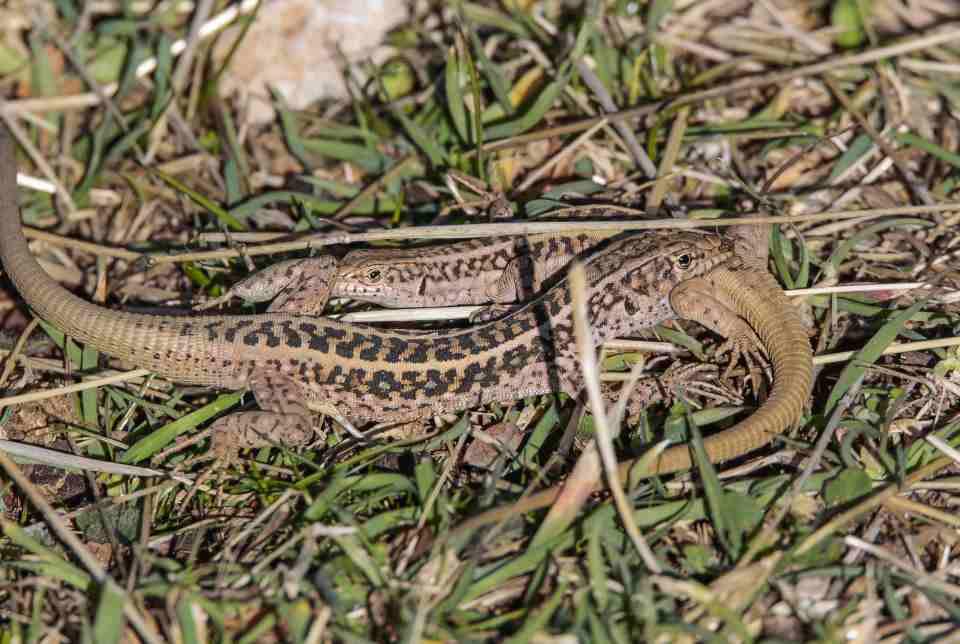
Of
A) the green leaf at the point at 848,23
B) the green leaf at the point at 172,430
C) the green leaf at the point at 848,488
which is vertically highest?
the green leaf at the point at 848,23

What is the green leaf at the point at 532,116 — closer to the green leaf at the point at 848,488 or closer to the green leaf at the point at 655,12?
the green leaf at the point at 655,12

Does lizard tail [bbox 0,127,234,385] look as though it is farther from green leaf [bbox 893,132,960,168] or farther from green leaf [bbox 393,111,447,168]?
green leaf [bbox 893,132,960,168]

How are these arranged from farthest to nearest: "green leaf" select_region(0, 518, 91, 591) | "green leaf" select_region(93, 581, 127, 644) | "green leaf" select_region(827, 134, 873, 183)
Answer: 1. "green leaf" select_region(827, 134, 873, 183)
2. "green leaf" select_region(0, 518, 91, 591)
3. "green leaf" select_region(93, 581, 127, 644)

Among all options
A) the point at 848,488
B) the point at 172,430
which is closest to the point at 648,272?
the point at 848,488

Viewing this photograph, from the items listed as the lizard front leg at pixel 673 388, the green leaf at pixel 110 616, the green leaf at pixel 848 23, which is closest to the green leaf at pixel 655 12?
the green leaf at pixel 848 23

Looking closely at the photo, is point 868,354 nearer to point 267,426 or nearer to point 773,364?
point 773,364

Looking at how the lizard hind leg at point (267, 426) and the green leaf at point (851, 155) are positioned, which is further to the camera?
the green leaf at point (851, 155)

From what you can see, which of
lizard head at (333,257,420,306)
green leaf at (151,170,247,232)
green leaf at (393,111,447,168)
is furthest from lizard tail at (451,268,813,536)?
green leaf at (151,170,247,232)
